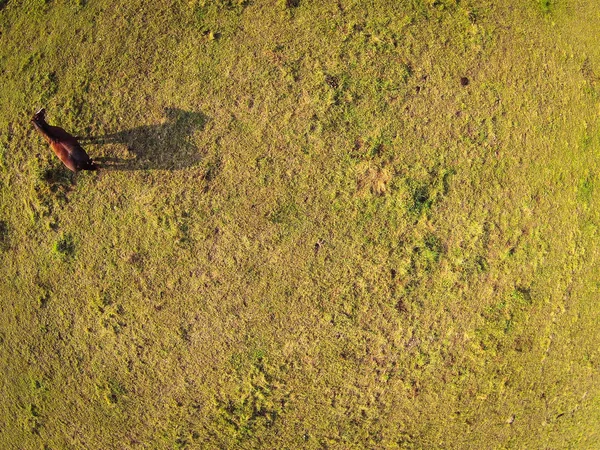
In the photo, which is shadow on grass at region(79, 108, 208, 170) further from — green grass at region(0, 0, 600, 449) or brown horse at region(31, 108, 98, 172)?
brown horse at region(31, 108, 98, 172)

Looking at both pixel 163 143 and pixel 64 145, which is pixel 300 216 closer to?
pixel 163 143

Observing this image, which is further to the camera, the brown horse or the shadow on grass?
the shadow on grass

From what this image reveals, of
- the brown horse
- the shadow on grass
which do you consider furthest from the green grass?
the brown horse

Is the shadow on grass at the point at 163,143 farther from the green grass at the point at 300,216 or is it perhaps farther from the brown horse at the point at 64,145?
the brown horse at the point at 64,145

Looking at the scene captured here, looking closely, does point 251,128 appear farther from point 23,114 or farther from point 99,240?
point 23,114

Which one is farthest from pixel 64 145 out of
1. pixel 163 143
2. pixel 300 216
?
pixel 300 216

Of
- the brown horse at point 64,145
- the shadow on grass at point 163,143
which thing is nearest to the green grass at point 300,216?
the shadow on grass at point 163,143
